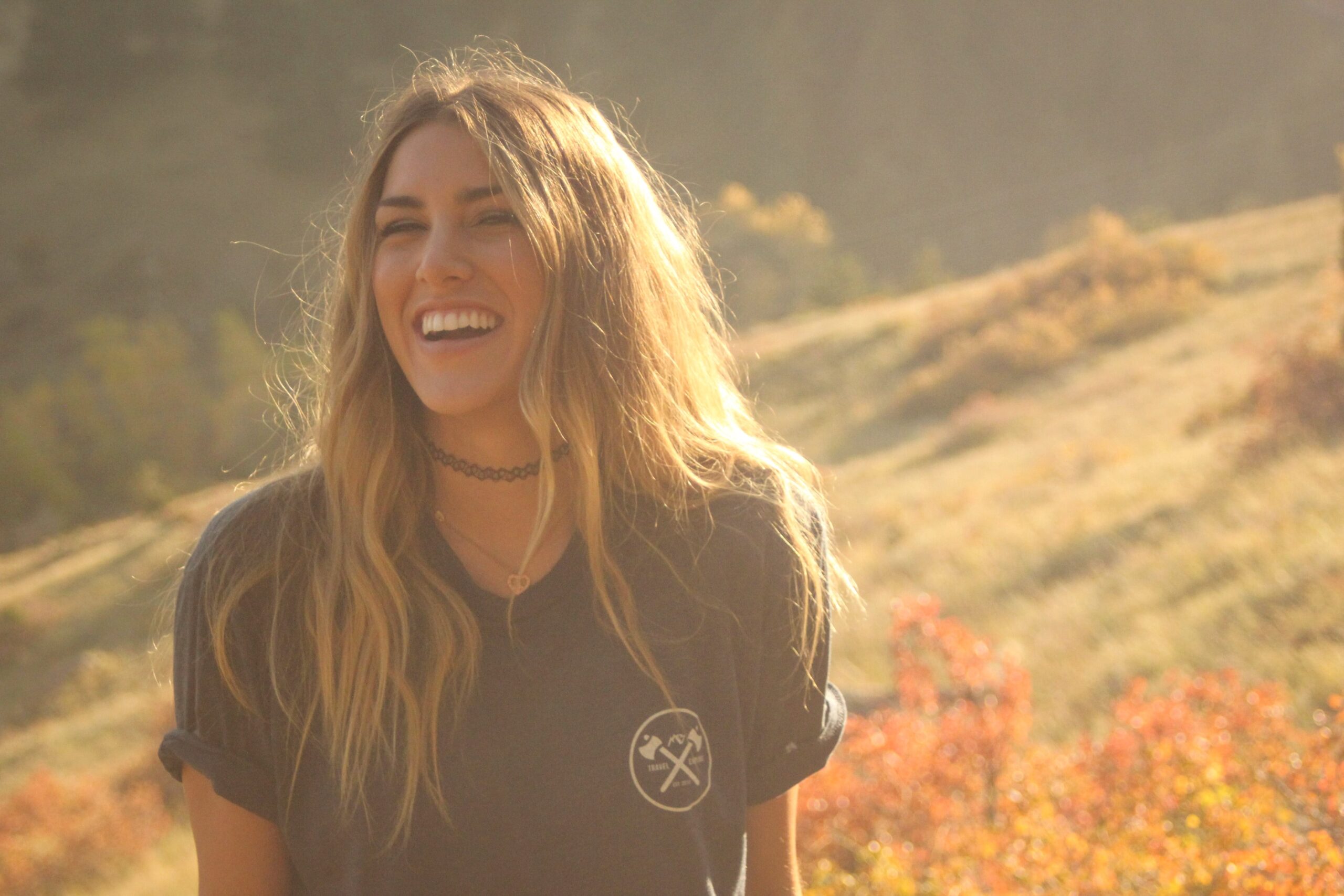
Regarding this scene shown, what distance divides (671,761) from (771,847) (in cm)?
37

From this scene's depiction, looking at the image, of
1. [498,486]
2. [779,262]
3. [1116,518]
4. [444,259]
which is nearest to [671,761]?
[498,486]

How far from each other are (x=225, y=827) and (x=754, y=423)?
1.54 metres

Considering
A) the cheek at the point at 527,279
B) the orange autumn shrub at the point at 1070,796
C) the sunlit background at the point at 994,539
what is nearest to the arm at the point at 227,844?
the sunlit background at the point at 994,539

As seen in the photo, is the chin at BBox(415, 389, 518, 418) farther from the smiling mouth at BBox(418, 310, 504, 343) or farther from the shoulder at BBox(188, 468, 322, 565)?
the shoulder at BBox(188, 468, 322, 565)

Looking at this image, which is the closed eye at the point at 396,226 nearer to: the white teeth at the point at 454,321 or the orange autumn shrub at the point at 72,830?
the white teeth at the point at 454,321

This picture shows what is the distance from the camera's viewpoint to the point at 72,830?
1032cm

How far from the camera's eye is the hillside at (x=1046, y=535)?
22.2 feet

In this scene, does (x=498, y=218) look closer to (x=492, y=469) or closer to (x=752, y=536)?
(x=492, y=469)

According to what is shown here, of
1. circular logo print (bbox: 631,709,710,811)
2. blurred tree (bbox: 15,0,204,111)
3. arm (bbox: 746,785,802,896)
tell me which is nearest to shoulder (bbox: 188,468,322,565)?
circular logo print (bbox: 631,709,710,811)

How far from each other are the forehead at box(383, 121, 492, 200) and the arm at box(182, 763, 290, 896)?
3.73 ft

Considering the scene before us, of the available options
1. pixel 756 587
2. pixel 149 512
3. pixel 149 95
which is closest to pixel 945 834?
pixel 756 587

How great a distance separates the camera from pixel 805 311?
4712cm

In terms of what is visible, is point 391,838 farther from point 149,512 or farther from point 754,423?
point 149,512

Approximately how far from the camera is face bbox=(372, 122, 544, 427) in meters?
2.10
